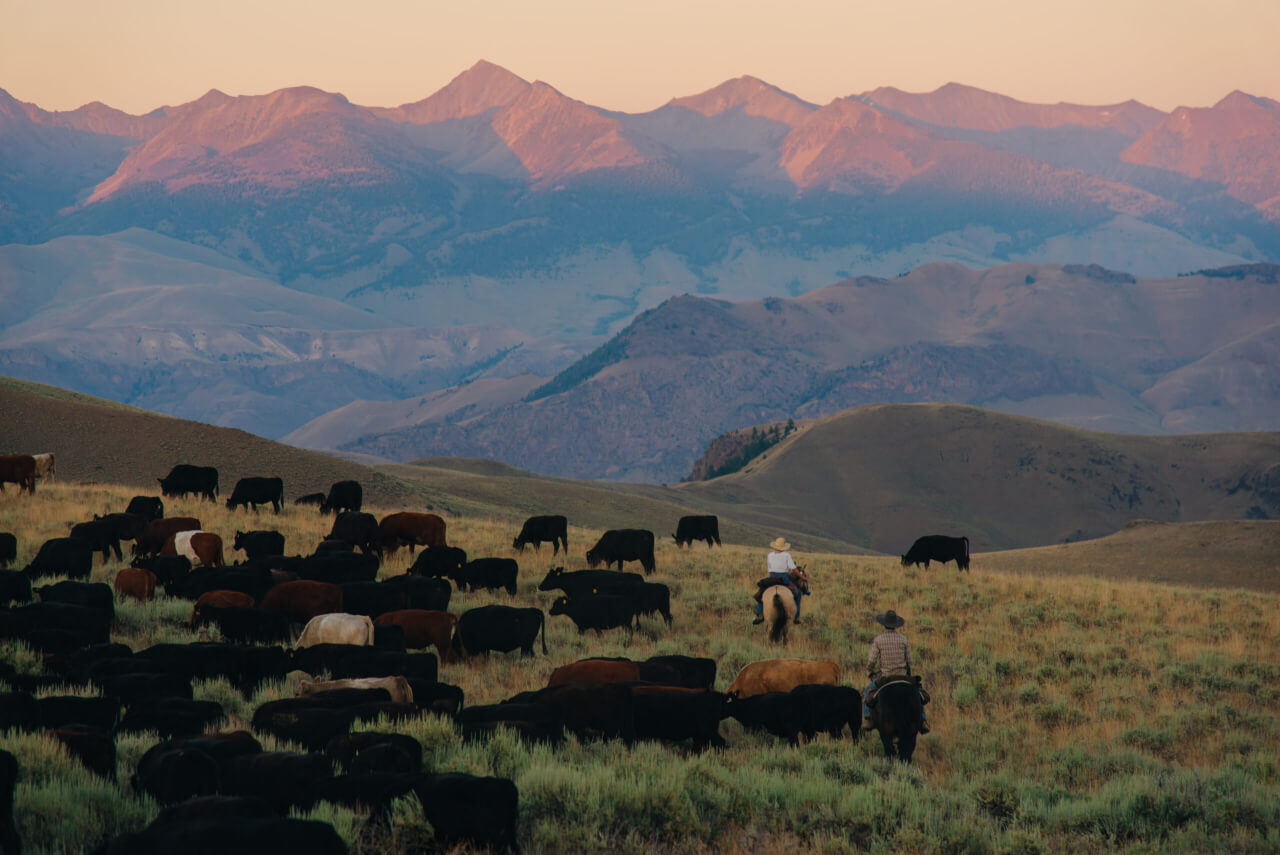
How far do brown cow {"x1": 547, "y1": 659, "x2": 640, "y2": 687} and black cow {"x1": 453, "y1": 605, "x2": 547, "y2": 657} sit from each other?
247cm

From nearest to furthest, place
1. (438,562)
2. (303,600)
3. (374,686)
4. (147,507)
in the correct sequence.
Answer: (374,686), (303,600), (438,562), (147,507)

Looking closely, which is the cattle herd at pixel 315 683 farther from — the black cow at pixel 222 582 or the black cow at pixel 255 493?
the black cow at pixel 255 493

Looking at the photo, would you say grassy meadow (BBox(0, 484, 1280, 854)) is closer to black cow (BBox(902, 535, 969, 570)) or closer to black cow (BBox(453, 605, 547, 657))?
black cow (BBox(453, 605, 547, 657))

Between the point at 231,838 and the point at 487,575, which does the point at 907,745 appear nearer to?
the point at 231,838

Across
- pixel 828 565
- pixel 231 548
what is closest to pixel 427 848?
pixel 231 548

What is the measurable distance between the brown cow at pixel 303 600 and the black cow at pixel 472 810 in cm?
890

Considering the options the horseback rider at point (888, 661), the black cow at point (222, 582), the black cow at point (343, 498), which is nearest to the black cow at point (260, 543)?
the black cow at point (222, 582)


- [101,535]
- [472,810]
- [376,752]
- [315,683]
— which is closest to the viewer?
[472,810]

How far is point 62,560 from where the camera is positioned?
19016 mm

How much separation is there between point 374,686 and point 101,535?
1107cm

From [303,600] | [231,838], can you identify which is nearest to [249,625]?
[303,600]

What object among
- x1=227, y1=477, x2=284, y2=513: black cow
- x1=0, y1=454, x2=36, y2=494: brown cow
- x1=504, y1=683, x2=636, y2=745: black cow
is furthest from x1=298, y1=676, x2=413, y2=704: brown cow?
x1=0, y1=454, x2=36, y2=494: brown cow

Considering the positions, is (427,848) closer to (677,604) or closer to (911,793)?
(911,793)

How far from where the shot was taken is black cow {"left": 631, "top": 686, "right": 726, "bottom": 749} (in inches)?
495
